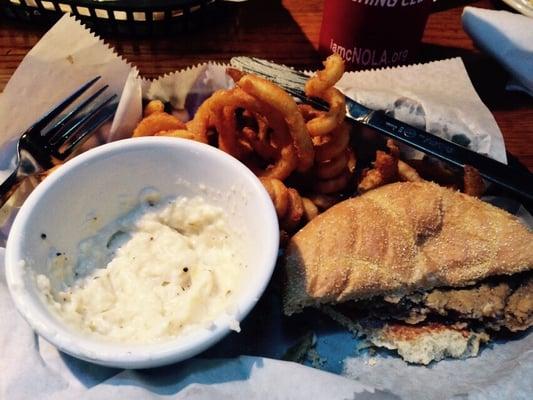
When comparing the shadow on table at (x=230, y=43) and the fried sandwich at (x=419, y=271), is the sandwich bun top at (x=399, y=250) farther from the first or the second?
the shadow on table at (x=230, y=43)

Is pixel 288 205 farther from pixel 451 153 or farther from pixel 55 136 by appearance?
pixel 55 136

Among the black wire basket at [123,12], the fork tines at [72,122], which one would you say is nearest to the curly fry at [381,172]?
the fork tines at [72,122]

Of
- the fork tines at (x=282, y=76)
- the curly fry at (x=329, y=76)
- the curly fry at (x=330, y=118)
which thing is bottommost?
the fork tines at (x=282, y=76)

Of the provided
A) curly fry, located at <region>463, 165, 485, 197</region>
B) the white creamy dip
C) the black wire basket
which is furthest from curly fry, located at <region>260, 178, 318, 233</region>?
the black wire basket

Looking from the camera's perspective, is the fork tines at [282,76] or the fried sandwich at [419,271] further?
the fork tines at [282,76]

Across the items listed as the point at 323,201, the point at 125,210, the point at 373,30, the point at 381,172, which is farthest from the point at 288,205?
the point at 373,30

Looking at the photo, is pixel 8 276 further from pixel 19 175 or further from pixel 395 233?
pixel 395 233
